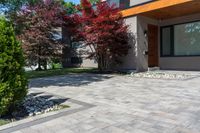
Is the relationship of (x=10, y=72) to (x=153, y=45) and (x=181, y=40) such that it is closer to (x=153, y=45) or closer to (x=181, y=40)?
(x=153, y=45)

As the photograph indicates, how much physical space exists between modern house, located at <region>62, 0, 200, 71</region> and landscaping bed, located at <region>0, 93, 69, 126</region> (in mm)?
7067

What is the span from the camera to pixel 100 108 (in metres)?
5.02

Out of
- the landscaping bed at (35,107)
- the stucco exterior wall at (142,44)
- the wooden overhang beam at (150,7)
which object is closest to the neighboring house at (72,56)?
the stucco exterior wall at (142,44)

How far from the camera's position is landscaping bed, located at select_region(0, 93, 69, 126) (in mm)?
4582

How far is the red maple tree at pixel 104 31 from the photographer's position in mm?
11320

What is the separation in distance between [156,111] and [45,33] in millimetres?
11280

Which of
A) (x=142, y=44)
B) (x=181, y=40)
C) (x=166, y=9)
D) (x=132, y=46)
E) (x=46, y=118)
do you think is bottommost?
(x=46, y=118)

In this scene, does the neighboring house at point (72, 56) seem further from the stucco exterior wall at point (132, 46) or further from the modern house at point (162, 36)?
the modern house at point (162, 36)

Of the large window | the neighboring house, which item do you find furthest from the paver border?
the neighboring house

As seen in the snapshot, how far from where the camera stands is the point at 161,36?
1372 centimetres

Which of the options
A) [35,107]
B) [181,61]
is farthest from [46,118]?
[181,61]

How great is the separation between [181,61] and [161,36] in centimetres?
196

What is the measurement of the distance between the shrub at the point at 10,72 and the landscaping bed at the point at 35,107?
177 millimetres

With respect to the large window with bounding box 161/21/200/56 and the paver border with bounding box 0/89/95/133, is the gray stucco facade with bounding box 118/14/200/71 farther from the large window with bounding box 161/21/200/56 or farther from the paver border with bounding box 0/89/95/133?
the paver border with bounding box 0/89/95/133
